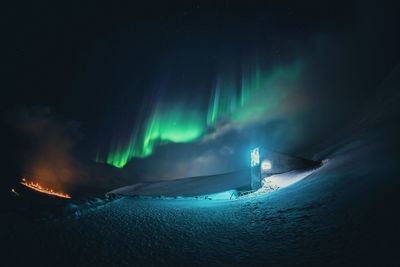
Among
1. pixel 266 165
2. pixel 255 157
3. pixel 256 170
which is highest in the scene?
pixel 255 157

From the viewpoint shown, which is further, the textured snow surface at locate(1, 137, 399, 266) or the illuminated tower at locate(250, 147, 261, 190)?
the illuminated tower at locate(250, 147, 261, 190)

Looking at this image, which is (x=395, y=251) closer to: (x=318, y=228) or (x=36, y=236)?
(x=318, y=228)

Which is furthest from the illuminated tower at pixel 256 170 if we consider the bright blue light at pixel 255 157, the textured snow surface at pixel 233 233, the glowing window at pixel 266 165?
the textured snow surface at pixel 233 233

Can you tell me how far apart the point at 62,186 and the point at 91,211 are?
354 ft

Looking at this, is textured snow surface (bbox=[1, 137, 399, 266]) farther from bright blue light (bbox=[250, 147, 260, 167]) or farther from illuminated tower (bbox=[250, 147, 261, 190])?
bright blue light (bbox=[250, 147, 260, 167])

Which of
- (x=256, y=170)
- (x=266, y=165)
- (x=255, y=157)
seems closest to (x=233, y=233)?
(x=266, y=165)

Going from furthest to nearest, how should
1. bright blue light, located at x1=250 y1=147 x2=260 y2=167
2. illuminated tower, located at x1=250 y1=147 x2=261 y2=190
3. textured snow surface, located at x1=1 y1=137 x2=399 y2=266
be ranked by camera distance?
bright blue light, located at x1=250 y1=147 x2=260 y2=167, illuminated tower, located at x1=250 y1=147 x2=261 y2=190, textured snow surface, located at x1=1 y1=137 x2=399 y2=266

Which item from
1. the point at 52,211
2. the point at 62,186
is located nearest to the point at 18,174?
the point at 62,186

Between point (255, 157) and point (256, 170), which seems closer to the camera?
point (256, 170)

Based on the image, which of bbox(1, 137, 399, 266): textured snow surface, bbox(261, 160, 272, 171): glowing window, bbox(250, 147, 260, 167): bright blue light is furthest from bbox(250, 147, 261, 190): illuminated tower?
bbox(1, 137, 399, 266): textured snow surface

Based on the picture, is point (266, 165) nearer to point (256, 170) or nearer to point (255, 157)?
point (256, 170)

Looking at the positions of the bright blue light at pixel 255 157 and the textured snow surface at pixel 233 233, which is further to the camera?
the bright blue light at pixel 255 157

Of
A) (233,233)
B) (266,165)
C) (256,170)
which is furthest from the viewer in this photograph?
(256,170)

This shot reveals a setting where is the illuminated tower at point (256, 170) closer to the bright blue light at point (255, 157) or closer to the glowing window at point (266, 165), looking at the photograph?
the bright blue light at point (255, 157)
